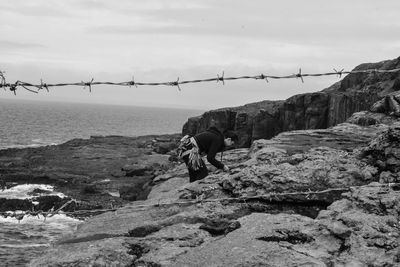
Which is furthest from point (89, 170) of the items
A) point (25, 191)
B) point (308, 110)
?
point (308, 110)

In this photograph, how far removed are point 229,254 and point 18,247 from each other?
1627 cm

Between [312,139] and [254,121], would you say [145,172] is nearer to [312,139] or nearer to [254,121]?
[254,121]

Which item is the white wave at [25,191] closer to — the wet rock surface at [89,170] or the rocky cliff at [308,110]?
the wet rock surface at [89,170]

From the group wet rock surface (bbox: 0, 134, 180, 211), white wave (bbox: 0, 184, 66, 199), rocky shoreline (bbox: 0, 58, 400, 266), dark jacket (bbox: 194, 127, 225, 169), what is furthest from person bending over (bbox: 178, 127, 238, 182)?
white wave (bbox: 0, 184, 66, 199)

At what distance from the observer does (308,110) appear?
4478 cm

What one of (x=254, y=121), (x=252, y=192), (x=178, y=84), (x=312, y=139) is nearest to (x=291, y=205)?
(x=252, y=192)

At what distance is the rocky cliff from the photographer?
38.8m

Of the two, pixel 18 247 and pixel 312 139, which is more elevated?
pixel 312 139

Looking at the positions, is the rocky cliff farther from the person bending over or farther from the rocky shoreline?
the person bending over

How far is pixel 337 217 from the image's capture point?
829 cm

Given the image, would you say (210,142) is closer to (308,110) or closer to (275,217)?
(275,217)

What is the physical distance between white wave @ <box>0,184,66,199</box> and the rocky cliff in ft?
55.8

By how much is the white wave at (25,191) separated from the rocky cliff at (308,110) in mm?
17009

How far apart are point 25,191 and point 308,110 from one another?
2507 cm
